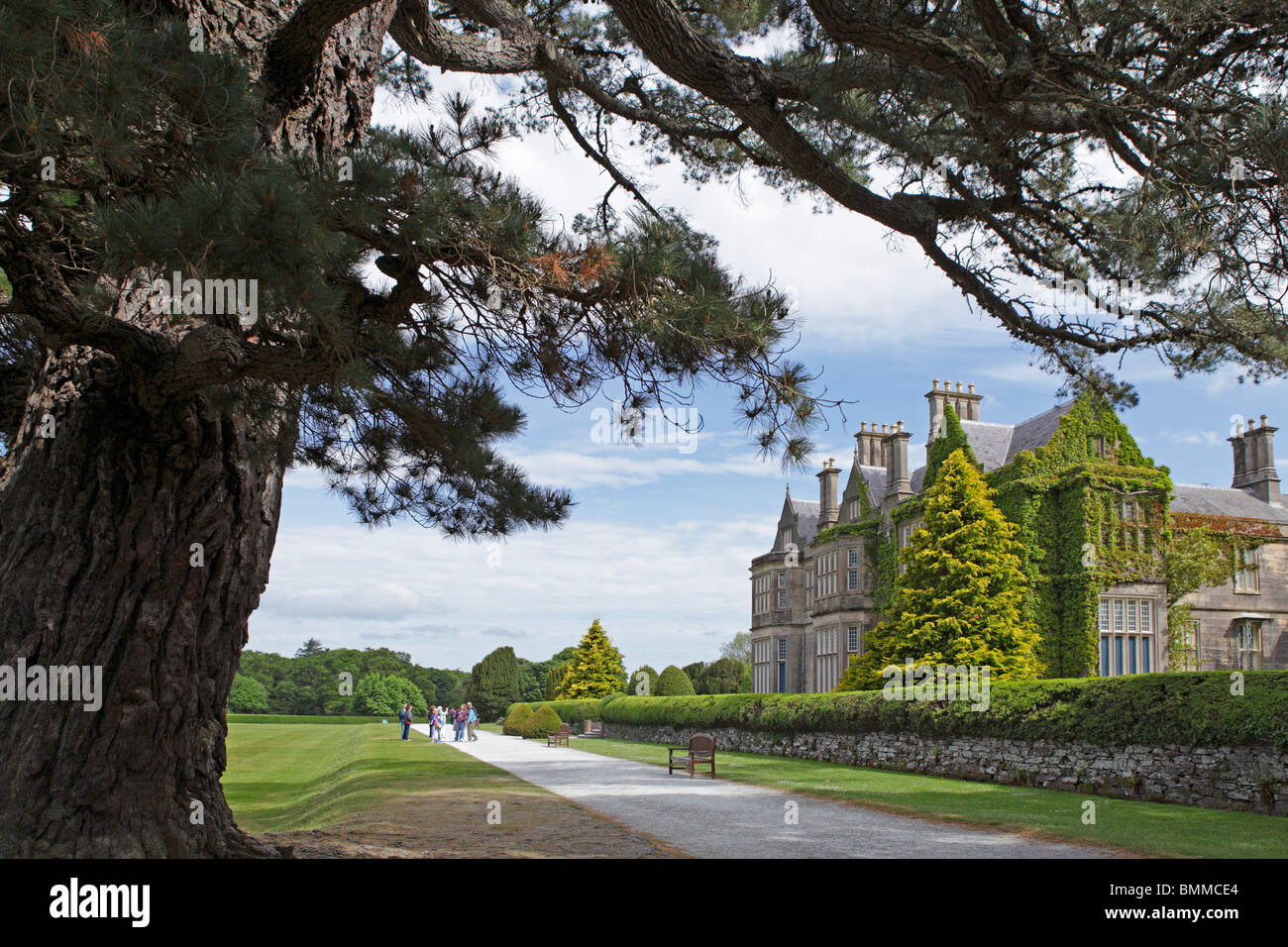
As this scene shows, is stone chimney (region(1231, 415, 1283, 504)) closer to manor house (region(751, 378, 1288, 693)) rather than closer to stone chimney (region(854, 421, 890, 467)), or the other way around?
manor house (region(751, 378, 1288, 693))

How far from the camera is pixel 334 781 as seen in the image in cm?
1870

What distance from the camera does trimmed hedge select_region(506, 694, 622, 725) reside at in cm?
4106

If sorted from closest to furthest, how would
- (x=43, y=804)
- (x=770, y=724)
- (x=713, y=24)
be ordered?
(x=43, y=804), (x=713, y=24), (x=770, y=724)

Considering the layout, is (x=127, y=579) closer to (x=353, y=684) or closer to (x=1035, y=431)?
(x=1035, y=431)

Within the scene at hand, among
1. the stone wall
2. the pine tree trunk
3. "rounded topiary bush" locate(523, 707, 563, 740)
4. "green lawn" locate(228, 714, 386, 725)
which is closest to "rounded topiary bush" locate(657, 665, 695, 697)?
"rounded topiary bush" locate(523, 707, 563, 740)

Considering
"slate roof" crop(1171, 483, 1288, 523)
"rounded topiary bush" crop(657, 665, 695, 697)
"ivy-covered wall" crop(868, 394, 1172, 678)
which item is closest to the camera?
"ivy-covered wall" crop(868, 394, 1172, 678)

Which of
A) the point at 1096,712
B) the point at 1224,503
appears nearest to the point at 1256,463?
the point at 1224,503

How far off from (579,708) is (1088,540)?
85.8 ft

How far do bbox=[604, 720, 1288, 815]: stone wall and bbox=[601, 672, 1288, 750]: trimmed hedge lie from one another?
6.3 inches

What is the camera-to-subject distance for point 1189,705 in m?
13.6
